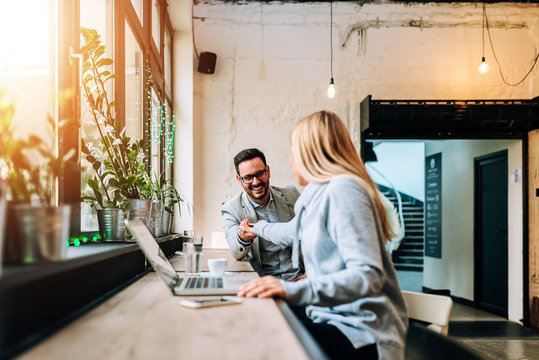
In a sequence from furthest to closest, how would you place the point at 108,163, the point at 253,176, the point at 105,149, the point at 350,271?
the point at 253,176
the point at 105,149
the point at 108,163
the point at 350,271

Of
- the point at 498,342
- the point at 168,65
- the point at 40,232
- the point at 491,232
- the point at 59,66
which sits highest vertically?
the point at 168,65

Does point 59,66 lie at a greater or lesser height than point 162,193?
greater

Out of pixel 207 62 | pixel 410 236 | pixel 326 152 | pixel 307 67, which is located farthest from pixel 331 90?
pixel 410 236

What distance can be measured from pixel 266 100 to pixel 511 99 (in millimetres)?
2702

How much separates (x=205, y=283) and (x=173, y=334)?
66cm

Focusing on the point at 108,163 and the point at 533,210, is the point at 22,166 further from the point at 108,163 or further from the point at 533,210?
the point at 533,210

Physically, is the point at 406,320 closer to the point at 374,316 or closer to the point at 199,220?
the point at 374,316

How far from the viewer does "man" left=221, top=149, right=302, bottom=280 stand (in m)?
2.74

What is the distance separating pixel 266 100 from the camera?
5.09m

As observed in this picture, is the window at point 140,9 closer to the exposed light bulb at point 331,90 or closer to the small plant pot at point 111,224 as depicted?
the small plant pot at point 111,224

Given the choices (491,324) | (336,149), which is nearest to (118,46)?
(336,149)

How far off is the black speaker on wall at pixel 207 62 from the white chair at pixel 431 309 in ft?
12.6

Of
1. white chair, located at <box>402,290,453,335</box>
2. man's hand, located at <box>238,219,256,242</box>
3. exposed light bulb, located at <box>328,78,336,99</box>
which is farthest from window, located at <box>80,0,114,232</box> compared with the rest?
exposed light bulb, located at <box>328,78,336,99</box>

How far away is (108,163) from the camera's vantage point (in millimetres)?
2033
